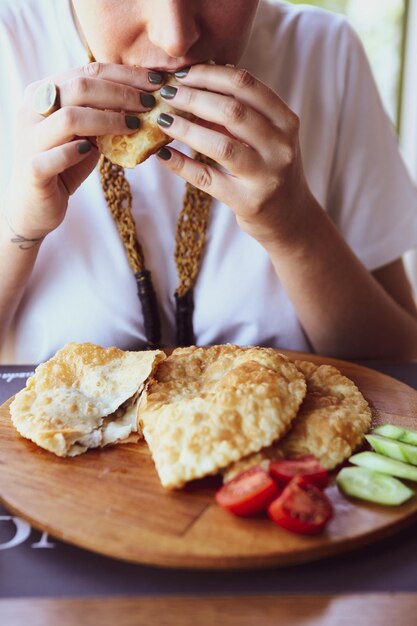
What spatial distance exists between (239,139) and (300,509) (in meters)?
0.86

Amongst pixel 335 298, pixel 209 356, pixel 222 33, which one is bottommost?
pixel 335 298

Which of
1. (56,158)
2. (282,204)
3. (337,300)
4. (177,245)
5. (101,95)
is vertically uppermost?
(101,95)

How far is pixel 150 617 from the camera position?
0.86 m

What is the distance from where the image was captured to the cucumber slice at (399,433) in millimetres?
1238

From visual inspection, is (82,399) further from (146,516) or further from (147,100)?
(147,100)

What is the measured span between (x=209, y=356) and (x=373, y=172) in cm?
120

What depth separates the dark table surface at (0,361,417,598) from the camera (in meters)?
0.91

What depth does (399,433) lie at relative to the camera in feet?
4.10

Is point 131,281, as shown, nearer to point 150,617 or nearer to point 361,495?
point 361,495

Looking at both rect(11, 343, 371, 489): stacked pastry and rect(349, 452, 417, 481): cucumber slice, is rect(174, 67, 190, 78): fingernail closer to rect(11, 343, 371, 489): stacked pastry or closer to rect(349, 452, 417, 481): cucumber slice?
rect(11, 343, 371, 489): stacked pastry

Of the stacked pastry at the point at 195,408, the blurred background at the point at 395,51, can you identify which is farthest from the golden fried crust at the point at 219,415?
the blurred background at the point at 395,51

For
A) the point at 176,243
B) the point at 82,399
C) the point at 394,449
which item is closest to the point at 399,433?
the point at 394,449

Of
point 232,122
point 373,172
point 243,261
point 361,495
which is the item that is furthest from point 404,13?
point 361,495

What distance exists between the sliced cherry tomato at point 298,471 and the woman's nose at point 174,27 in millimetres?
885
